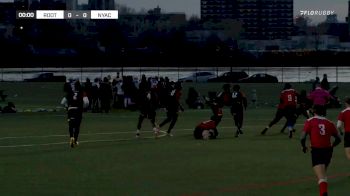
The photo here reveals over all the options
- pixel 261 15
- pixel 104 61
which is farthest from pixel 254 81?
pixel 261 15

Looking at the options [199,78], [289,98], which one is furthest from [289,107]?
[199,78]

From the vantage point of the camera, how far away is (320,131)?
15383mm

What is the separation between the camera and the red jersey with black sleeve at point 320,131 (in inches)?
606

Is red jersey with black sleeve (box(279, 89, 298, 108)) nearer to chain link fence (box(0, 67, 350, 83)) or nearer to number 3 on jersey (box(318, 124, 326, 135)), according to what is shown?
number 3 on jersey (box(318, 124, 326, 135))

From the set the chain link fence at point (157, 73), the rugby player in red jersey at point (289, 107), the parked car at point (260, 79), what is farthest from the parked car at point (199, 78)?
the rugby player in red jersey at point (289, 107)

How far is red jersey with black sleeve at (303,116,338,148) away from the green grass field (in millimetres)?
1518

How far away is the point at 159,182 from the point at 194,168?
2.84m

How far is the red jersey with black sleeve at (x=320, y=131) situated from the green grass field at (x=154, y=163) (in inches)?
59.7

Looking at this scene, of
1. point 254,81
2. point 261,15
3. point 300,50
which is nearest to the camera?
point 254,81

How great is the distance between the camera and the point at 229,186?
1772cm

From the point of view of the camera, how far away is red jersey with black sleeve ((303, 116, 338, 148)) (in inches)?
606

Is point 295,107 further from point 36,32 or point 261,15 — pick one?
point 261,15

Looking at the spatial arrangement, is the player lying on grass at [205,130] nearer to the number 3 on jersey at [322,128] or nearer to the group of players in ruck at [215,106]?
the group of players in ruck at [215,106]
